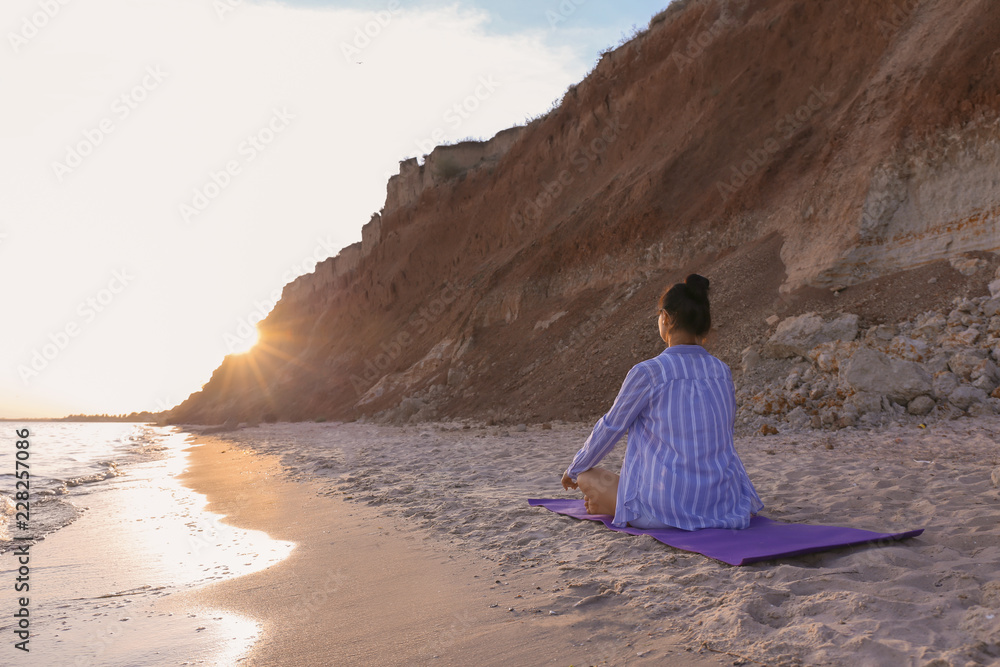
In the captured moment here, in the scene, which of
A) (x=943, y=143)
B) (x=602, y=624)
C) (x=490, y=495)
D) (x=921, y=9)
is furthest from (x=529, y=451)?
(x=921, y=9)

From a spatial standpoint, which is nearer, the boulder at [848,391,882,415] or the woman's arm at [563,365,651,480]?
the woman's arm at [563,365,651,480]

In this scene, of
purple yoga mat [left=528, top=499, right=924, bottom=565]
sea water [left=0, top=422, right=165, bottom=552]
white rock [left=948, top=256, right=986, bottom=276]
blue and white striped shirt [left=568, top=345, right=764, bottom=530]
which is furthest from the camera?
white rock [left=948, top=256, right=986, bottom=276]

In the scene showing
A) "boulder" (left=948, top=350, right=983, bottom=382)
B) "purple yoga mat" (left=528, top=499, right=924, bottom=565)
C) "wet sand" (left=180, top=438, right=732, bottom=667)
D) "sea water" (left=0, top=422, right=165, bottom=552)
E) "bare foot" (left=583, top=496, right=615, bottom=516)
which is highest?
"boulder" (left=948, top=350, right=983, bottom=382)

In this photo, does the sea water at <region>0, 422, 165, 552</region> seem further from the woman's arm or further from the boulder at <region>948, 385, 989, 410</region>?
the boulder at <region>948, 385, 989, 410</region>

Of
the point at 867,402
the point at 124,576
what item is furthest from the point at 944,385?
the point at 124,576

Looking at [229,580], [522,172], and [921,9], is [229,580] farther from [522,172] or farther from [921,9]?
[522,172]

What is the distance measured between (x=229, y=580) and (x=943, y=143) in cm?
1171

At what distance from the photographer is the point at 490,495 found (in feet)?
17.1

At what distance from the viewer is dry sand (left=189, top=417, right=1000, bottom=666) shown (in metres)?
2.10

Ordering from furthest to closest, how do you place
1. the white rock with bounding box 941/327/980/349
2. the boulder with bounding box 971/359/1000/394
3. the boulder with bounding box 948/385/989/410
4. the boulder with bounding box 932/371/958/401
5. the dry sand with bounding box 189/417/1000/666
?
the white rock with bounding box 941/327/980/349 < the boulder with bounding box 932/371/958/401 < the boulder with bounding box 971/359/1000/394 < the boulder with bounding box 948/385/989/410 < the dry sand with bounding box 189/417/1000/666

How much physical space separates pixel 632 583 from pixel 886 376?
639cm

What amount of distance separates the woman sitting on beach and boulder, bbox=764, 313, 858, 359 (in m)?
6.64

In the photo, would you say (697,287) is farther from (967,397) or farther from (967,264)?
(967,264)

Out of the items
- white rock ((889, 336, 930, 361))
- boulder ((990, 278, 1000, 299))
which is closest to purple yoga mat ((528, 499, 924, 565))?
white rock ((889, 336, 930, 361))
